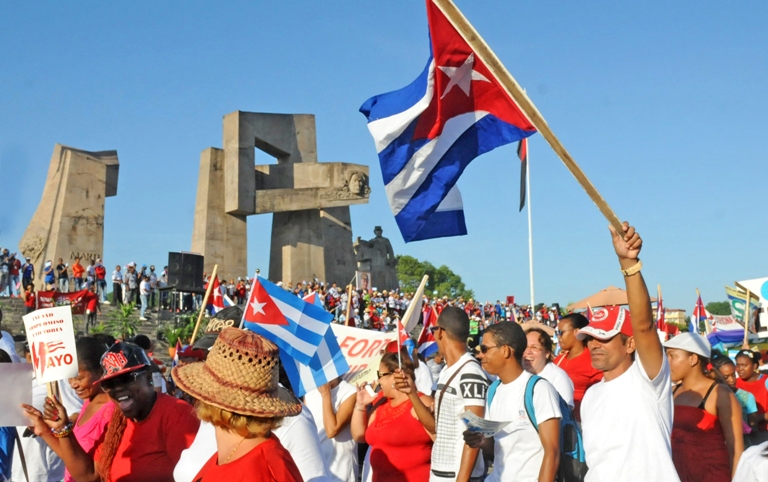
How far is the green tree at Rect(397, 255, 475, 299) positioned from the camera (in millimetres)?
106688

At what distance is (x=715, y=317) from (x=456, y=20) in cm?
1764

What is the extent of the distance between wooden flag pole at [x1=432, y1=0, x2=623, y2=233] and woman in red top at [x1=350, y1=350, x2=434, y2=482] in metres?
2.13

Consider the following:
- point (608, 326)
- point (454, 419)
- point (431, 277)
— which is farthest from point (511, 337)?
point (431, 277)

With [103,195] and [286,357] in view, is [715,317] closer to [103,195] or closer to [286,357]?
[286,357]

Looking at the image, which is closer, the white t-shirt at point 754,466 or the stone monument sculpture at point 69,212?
the white t-shirt at point 754,466

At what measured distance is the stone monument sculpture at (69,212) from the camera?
2891 cm

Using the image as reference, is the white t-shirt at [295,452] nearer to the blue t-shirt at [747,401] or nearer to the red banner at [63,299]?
the blue t-shirt at [747,401]

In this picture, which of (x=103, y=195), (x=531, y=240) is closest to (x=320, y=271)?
(x=103, y=195)

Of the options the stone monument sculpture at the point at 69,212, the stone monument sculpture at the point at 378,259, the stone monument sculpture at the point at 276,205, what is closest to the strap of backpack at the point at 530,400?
the stone monument sculpture at the point at 69,212

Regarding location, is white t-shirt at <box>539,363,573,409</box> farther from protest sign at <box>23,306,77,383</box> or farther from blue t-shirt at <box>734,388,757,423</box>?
blue t-shirt at <box>734,388,757,423</box>

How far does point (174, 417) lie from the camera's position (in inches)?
171

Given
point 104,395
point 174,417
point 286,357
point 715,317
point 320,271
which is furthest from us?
point 320,271

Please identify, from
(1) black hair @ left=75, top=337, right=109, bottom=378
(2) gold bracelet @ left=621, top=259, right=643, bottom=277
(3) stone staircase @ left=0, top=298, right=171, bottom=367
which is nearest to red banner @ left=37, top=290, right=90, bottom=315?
(3) stone staircase @ left=0, top=298, right=171, bottom=367

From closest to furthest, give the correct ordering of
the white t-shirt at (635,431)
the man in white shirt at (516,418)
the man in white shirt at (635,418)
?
the man in white shirt at (635,418), the white t-shirt at (635,431), the man in white shirt at (516,418)
